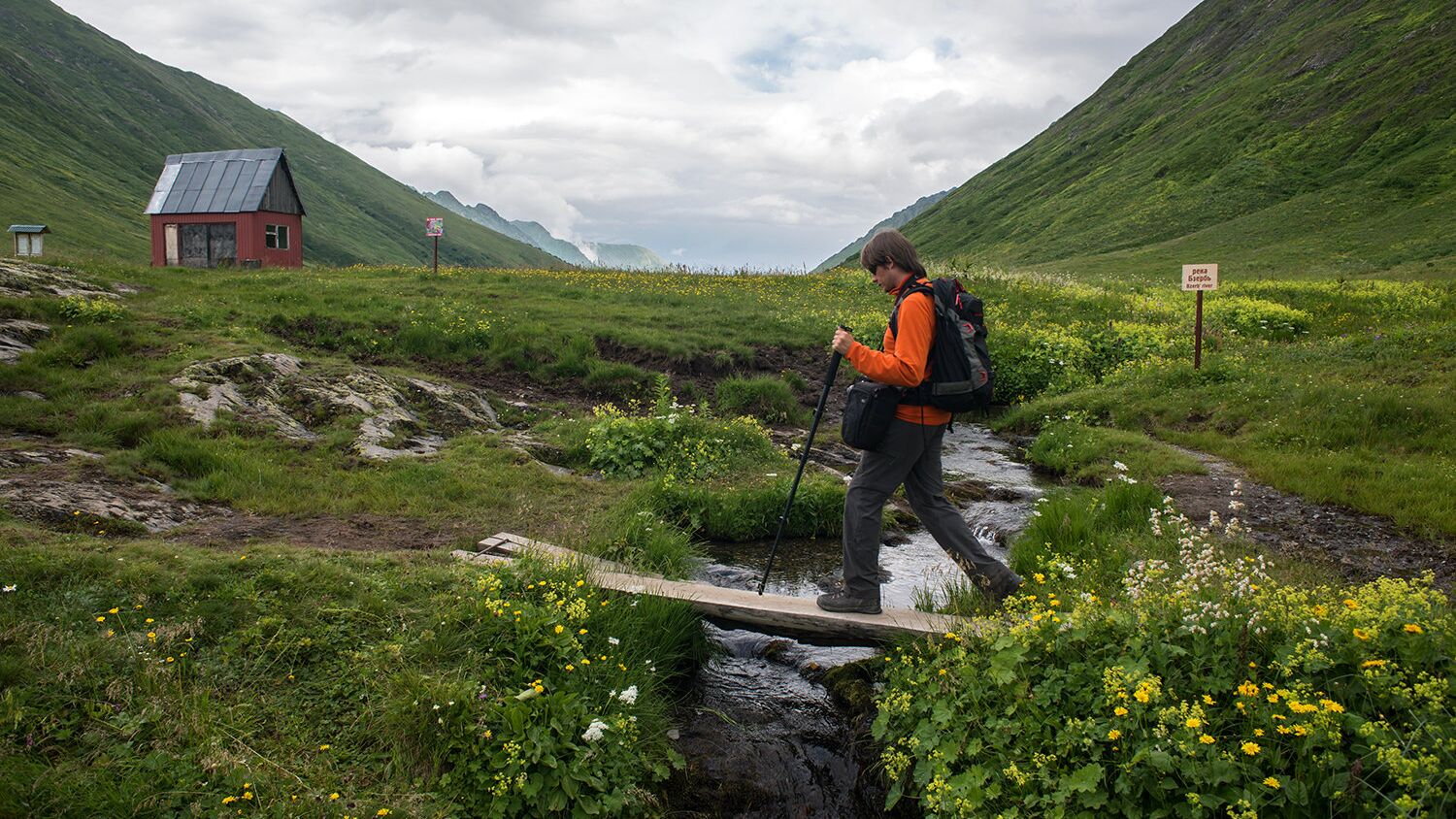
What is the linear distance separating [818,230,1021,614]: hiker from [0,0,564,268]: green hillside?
221 feet

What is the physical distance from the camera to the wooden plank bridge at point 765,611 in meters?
6.38

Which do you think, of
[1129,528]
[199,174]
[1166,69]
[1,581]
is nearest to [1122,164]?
[1166,69]

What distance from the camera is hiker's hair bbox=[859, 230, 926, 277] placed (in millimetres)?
6410

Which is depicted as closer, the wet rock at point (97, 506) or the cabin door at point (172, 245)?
the wet rock at point (97, 506)

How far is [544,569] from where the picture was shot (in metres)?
6.54

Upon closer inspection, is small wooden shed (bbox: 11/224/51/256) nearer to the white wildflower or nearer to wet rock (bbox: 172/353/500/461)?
wet rock (bbox: 172/353/500/461)

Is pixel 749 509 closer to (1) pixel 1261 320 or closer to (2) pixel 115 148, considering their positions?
(1) pixel 1261 320

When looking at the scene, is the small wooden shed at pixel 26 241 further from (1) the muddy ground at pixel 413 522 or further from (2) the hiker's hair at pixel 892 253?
(2) the hiker's hair at pixel 892 253

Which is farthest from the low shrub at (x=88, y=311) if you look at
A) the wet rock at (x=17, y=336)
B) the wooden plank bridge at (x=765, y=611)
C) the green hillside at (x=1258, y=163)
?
the green hillside at (x=1258, y=163)

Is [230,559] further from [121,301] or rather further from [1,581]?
[121,301]

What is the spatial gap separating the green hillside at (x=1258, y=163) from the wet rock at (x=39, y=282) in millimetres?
44587

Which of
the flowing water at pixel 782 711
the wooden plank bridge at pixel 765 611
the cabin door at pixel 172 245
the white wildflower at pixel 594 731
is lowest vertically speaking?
the flowing water at pixel 782 711

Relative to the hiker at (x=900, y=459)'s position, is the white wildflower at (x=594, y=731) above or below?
below

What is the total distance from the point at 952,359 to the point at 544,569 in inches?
145
